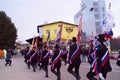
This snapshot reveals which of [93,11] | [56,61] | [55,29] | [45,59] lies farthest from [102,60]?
[93,11]

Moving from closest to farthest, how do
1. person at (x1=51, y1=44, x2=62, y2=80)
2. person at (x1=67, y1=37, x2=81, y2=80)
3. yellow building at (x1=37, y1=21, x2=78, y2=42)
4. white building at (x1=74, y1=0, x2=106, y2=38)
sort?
person at (x1=67, y1=37, x2=81, y2=80) → person at (x1=51, y1=44, x2=62, y2=80) → yellow building at (x1=37, y1=21, x2=78, y2=42) → white building at (x1=74, y1=0, x2=106, y2=38)

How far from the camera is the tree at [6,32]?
7394cm

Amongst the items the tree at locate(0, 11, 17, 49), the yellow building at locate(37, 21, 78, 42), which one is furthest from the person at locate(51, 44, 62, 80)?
the tree at locate(0, 11, 17, 49)

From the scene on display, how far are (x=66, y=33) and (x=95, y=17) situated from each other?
40.2m

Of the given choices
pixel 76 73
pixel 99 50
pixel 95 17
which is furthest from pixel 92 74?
pixel 95 17

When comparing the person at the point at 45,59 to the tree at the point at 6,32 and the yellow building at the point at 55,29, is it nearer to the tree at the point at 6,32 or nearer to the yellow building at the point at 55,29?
the yellow building at the point at 55,29

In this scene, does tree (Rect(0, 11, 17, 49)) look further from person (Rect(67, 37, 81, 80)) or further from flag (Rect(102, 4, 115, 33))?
person (Rect(67, 37, 81, 80))

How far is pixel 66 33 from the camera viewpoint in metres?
63.1

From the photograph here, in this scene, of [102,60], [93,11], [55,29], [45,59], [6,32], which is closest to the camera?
[102,60]

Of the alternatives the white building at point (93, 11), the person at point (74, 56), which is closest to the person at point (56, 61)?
the person at point (74, 56)

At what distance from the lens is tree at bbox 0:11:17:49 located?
7394 cm

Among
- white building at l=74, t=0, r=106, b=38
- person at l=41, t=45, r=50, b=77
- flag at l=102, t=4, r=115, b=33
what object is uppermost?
white building at l=74, t=0, r=106, b=38

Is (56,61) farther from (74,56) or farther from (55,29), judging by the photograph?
(55,29)

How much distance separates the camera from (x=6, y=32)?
75.9m
